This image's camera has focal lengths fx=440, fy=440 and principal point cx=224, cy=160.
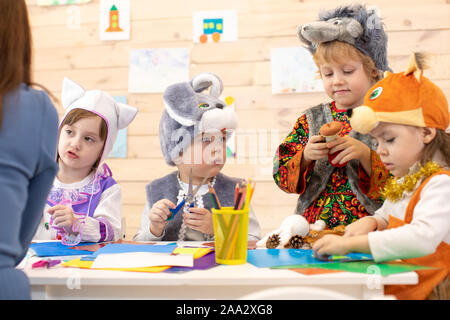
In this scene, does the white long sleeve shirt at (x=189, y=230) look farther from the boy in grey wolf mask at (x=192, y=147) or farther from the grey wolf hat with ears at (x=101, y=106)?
the grey wolf hat with ears at (x=101, y=106)

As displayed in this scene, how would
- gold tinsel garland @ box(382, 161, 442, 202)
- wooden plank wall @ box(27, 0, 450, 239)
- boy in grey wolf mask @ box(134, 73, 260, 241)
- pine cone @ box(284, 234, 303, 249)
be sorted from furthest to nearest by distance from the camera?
wooden plank wall @ box(27, 0, 450, 239), boy in grey wolf mask @ box(134, 73, 260, 241), pine cone @ box(284, 234, 303, 249), gold tinsel garland @ box(382, 161, 442, 202)

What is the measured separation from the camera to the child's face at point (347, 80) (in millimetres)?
1172

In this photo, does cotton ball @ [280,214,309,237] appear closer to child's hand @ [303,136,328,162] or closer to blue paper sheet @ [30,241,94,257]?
child's hand @ [303,136,328,162]

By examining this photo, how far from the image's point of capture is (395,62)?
6.70ft

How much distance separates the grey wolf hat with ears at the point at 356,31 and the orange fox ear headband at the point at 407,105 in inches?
11.5

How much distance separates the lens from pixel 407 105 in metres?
0.88

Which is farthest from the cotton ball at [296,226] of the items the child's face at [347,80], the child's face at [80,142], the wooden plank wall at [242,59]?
the wooden plank wall at [242,59]

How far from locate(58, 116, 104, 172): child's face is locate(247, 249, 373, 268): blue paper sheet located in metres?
0.62

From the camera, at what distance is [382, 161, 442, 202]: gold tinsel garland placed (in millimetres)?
857

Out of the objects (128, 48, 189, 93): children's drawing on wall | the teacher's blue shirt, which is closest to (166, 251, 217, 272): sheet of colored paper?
the teacher's blue shirt

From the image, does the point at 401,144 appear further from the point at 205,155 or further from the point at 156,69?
the point at 156,69

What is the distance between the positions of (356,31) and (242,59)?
1.03 metres
